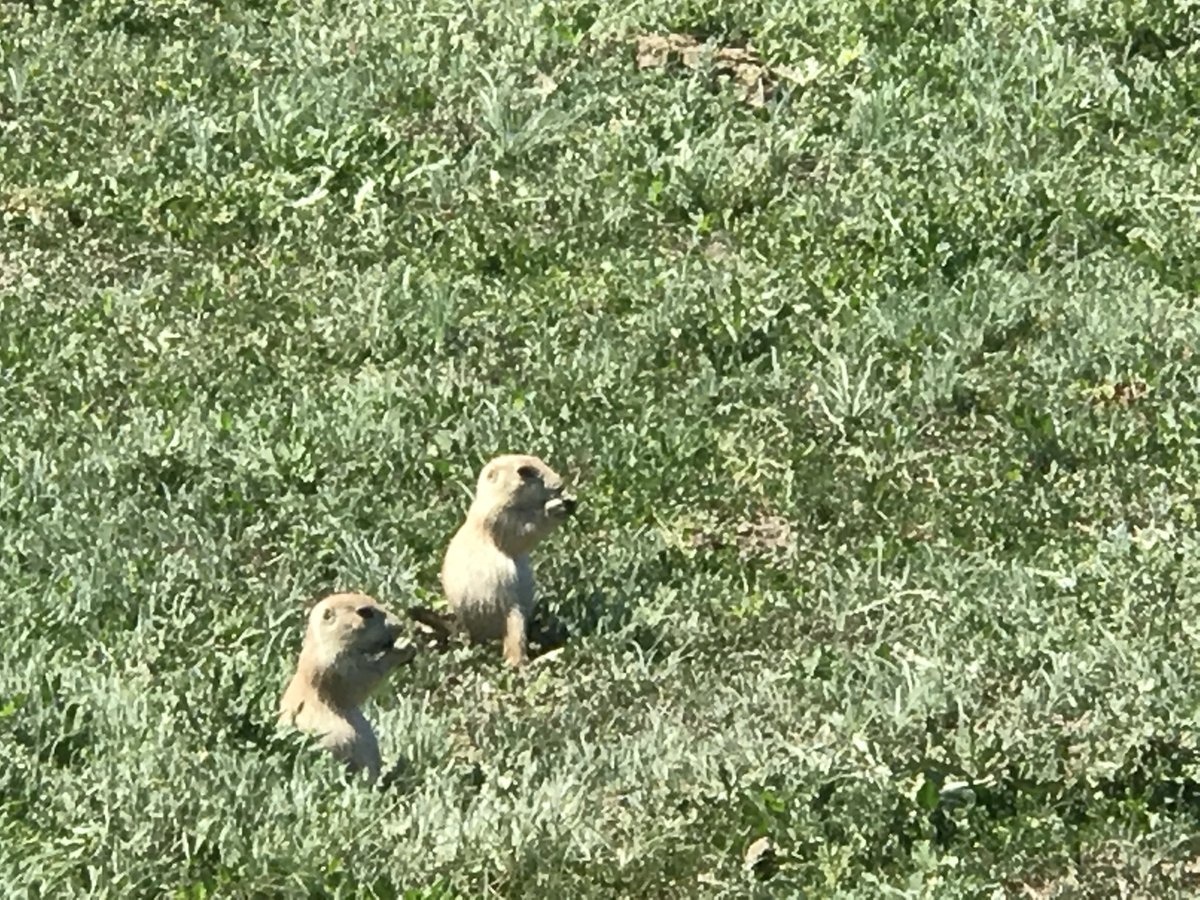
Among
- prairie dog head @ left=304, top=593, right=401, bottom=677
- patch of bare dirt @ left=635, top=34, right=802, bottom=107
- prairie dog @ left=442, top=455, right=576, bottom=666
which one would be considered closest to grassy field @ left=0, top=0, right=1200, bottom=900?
patch of bare dirt @ left=635, top=34, right=802, bottom=107

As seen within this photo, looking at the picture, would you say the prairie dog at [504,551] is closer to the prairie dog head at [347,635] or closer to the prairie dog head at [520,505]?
the prairie dog head at [520,505]

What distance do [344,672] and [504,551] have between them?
4.36 feet

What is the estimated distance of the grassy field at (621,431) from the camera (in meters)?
7.85

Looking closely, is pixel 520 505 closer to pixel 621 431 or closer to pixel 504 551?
pixel 504 551

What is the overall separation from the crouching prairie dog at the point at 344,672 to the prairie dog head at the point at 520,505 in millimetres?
1151

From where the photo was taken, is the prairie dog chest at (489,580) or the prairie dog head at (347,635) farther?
the prairie dog chest at (489,580)

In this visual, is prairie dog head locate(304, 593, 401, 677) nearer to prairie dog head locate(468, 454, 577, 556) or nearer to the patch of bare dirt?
prairie dog head locate(468, 454, 577, 556)

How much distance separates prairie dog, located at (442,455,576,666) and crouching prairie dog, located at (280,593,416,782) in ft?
3.24

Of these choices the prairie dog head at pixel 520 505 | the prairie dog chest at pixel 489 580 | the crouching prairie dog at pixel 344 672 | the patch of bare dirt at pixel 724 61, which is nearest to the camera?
the crouching prairie dog at pixel 344 672

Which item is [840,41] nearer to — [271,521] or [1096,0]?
[1096,0]

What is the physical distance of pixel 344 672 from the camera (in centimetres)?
810

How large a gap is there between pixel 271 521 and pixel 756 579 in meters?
1.71

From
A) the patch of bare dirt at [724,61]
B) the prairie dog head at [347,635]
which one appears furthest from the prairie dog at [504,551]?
the patch of bare dirt at [724,61]

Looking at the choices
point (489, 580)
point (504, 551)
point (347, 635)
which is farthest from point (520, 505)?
point (347, 635)
